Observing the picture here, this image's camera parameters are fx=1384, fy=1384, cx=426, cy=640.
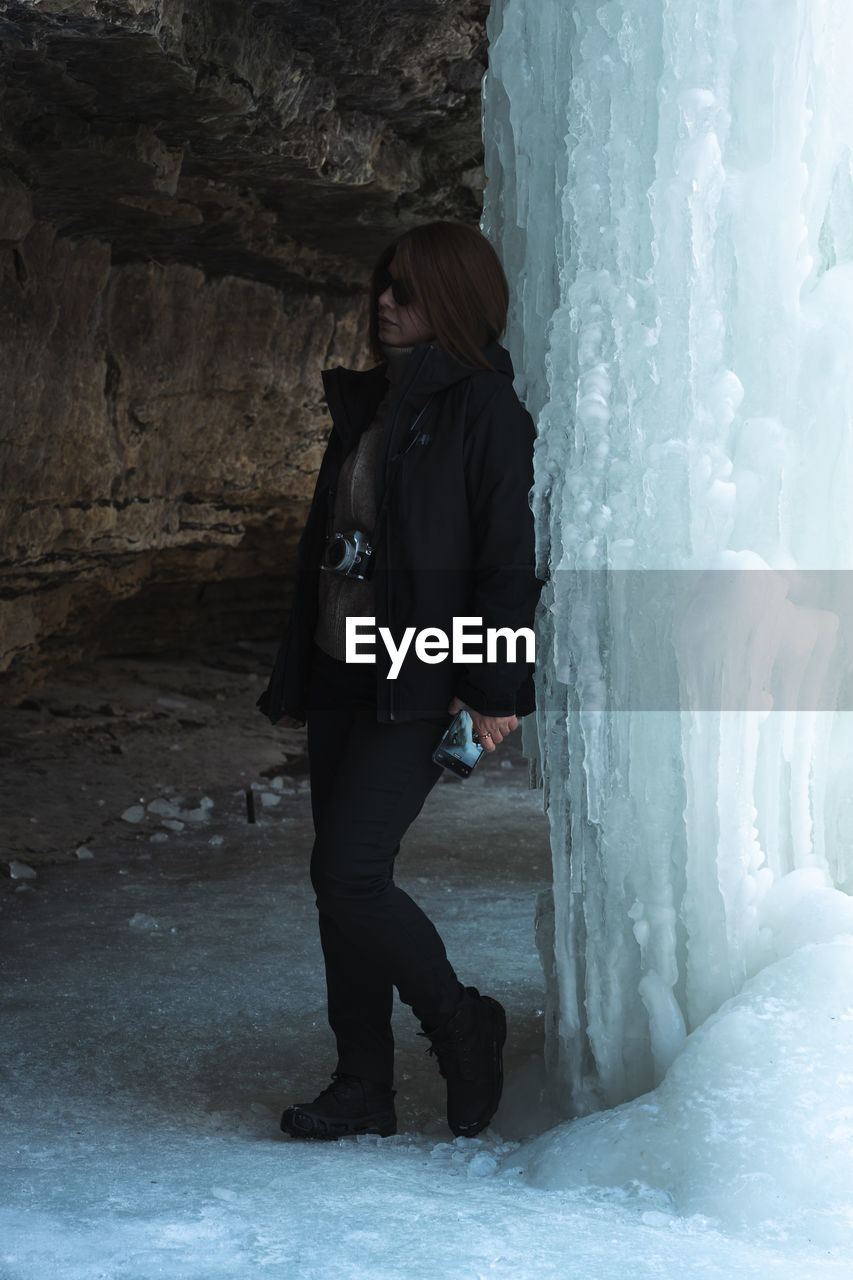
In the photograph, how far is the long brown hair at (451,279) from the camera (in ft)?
8.07

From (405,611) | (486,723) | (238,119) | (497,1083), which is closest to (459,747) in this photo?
(486,723)

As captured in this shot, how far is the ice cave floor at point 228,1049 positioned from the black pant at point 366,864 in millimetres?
241

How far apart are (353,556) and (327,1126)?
3.47 ft

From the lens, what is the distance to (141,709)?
7516 mm

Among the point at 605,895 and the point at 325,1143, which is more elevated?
the point at 605,895

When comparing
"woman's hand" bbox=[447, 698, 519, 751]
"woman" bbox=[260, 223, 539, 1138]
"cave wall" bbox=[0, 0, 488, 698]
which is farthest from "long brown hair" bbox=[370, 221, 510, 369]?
"cave wall" bbox=[0, 0, 488, 698]

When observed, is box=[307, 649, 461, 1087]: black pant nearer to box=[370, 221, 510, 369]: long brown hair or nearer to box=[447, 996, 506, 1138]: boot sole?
box=[447, 996, 506, 1138]: boot sole

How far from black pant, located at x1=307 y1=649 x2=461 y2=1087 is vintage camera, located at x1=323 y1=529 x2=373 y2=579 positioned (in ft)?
0.57

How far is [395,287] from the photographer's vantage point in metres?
2.50

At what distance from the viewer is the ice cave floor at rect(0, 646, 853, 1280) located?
1.97m

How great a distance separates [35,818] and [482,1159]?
3669 mm

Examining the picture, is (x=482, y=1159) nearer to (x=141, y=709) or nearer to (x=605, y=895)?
(x=605, y=895)

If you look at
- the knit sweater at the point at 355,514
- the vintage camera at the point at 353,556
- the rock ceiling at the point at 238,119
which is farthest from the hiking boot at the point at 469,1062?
the rock ceiling at the point at 238,119

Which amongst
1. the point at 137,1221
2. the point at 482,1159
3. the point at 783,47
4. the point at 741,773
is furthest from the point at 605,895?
the point at 783,47
